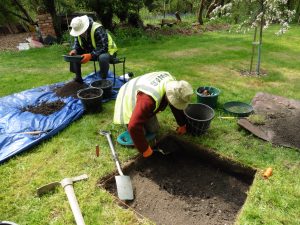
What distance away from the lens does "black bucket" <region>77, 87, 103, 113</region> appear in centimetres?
432

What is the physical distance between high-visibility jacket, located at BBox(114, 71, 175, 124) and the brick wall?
7064 mm

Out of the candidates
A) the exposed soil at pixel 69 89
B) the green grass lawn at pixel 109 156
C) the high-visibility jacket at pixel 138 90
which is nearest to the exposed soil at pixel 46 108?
the exposed soil at pixel 69 89

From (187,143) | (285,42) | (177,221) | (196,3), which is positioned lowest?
(177,221)

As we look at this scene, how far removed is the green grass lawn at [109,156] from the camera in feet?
8.72

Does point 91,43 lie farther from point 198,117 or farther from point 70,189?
point 70,189

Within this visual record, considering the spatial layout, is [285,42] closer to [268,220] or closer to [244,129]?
[244,129]

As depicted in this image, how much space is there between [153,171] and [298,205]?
1570mm

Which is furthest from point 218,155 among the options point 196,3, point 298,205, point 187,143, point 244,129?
point 196,3

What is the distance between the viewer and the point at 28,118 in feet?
14.0

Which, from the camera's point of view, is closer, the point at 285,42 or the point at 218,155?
the point at 218,155

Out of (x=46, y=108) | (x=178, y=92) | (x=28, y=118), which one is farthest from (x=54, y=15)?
(x=178, y=92)

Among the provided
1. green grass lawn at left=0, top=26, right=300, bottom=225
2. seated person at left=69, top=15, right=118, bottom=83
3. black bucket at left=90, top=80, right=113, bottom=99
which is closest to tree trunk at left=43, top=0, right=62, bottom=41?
green grass lawn at left=0, top=26, right=300, bottom=225

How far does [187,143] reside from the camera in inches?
145

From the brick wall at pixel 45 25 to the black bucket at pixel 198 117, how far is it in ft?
23.8
